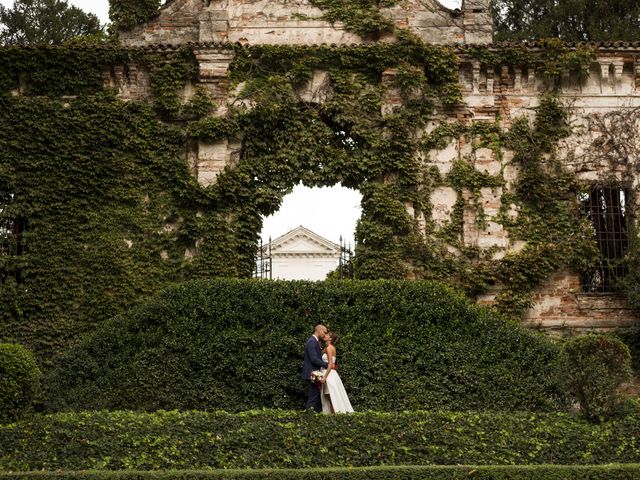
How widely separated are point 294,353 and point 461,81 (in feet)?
26.7

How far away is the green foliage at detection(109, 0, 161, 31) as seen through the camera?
71.6 ft

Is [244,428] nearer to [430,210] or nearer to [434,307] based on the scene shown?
[434,307]

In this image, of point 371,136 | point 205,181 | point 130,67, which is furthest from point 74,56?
point 371,136

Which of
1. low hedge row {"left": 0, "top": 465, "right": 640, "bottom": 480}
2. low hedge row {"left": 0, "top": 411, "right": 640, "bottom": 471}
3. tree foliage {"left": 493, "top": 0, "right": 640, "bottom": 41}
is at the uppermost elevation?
tree foliage {"left": 493, "top": 0, "right": 640, "bottom": 41}

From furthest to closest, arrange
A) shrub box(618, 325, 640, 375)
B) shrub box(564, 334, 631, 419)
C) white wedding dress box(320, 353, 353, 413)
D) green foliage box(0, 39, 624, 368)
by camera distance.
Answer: green foliage box(0, 39, 624, 368), shrub box(618, 325, 640, 375), white wedding dress box(320, 353, 353, 413), shrub box(564, 334, 631, 419)

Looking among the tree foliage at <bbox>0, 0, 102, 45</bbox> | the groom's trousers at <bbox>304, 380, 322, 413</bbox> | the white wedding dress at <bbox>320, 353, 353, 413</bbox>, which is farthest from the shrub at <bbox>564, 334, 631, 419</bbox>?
the tree foliage at <bbox>0, 0, 102, 45</bbox>

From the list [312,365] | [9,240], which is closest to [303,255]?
[9,240]

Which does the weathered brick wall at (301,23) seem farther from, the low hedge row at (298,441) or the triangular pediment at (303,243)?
the triangular pediment at (303,243)

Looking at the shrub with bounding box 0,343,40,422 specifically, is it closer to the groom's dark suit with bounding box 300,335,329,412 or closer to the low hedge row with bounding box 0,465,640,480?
the low hedge row with bounding box 0,465,640,480

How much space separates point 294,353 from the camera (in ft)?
55.1

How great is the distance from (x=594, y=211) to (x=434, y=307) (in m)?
5.91

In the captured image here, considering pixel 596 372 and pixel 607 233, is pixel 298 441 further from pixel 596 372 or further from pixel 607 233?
pixel 607 233

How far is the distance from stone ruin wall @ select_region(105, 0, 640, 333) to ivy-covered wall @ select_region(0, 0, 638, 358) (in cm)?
5

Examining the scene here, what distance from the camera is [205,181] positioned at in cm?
2070
